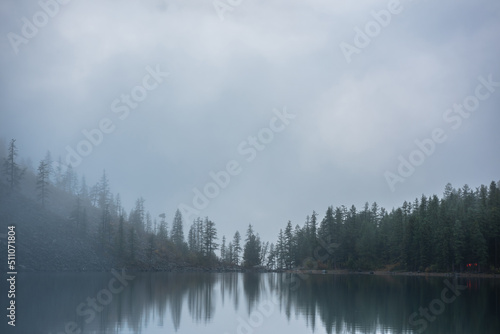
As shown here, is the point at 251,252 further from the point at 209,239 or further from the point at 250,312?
the point at 250,312

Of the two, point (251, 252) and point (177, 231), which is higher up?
point (177, 231)

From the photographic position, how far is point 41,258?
95.8 metres

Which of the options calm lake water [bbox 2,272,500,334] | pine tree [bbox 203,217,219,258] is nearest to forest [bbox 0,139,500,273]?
pine tree [bbox 203,217,219,258]

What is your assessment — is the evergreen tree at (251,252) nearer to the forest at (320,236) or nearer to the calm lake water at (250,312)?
the forest at (320,236)

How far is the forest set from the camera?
328 feet

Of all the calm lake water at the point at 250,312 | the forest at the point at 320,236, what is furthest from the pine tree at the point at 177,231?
the calm lake water at the point at 250,312

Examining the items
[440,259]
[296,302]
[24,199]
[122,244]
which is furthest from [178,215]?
[296,302]

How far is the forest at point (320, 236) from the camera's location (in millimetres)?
99938

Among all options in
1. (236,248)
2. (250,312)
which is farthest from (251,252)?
(250,312)

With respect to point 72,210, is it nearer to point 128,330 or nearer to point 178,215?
point 178,215

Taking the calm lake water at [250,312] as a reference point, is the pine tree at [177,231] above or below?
above

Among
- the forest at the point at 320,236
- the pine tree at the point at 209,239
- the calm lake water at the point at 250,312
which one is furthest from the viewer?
the pine tree at the point at 209,239

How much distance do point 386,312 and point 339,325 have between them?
8243 mm

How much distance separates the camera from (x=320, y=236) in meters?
139
